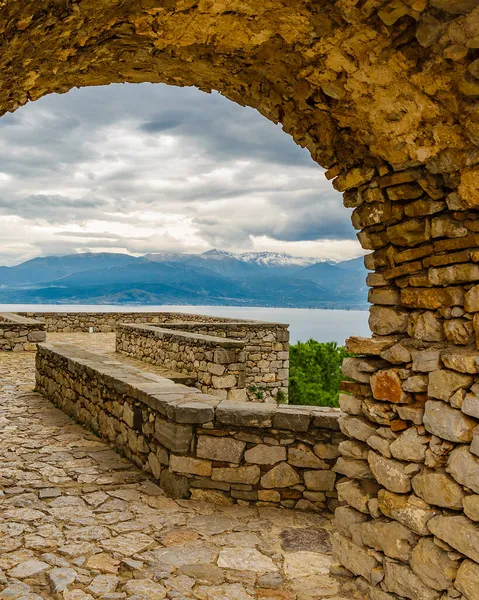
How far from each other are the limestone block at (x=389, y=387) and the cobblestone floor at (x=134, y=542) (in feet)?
4.19

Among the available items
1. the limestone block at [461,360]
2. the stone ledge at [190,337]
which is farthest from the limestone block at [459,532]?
the stone ledge at [190,337]

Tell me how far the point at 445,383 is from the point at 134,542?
2569 mm

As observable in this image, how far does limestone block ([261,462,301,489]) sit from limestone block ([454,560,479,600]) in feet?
6.62

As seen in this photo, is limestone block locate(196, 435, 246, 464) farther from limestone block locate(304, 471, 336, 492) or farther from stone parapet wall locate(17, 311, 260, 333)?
stone parapet wall locate(17, 311, 260, 333)

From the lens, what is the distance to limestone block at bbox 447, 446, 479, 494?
8.32 feet

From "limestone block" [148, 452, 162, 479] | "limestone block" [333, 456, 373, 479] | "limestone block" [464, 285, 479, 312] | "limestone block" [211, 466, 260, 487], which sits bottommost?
"limestone block" [148, 452, 162, 479]

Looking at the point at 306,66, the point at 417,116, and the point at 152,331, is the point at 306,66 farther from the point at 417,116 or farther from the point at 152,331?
the point at 152,331

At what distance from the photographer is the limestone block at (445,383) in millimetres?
2665

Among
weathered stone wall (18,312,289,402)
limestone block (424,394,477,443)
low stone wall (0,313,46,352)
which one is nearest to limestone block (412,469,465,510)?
limestone block (424,394,477,443)

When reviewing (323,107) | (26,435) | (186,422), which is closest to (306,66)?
(323,107)

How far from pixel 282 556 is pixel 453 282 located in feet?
7.59

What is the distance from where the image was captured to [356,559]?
10.7 ft

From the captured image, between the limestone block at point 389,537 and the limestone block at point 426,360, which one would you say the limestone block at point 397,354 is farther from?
the limestone block at point 389,537

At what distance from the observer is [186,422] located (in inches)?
182
